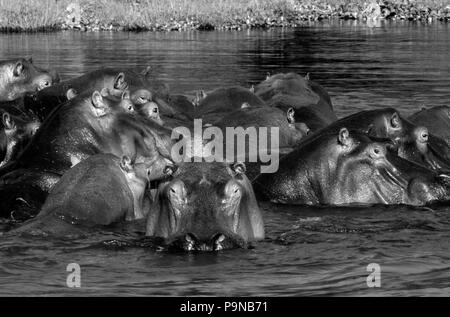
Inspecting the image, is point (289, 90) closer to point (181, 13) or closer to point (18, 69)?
point (18, 69)

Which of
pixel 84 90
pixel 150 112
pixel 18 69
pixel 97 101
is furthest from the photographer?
pixel 18 69

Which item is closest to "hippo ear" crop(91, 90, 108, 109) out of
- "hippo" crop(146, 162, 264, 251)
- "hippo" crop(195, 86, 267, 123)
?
"hippo" crop(146, 162, 264, 251)

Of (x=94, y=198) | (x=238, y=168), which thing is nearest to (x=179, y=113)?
(x=94, y=198)

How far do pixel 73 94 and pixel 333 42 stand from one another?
2351 cm

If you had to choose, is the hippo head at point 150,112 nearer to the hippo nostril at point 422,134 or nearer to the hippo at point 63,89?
the hippo at point 63,89

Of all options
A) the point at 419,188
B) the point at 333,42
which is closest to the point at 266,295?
the point at 419,188

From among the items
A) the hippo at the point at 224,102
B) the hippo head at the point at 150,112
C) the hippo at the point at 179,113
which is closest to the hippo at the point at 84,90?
the hippo at the point at 179,113

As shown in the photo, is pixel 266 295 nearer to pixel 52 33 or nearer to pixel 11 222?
pixel 11 222

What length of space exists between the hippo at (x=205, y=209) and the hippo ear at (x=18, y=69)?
649 cm

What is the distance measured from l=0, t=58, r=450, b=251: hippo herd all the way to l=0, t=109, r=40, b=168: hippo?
11 millimetres

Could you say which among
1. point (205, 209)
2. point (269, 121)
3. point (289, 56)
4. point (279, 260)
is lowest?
point (279, 260)

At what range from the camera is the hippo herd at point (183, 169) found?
334 inches

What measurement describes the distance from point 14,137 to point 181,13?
32.6 meters

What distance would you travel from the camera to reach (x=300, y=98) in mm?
14953
